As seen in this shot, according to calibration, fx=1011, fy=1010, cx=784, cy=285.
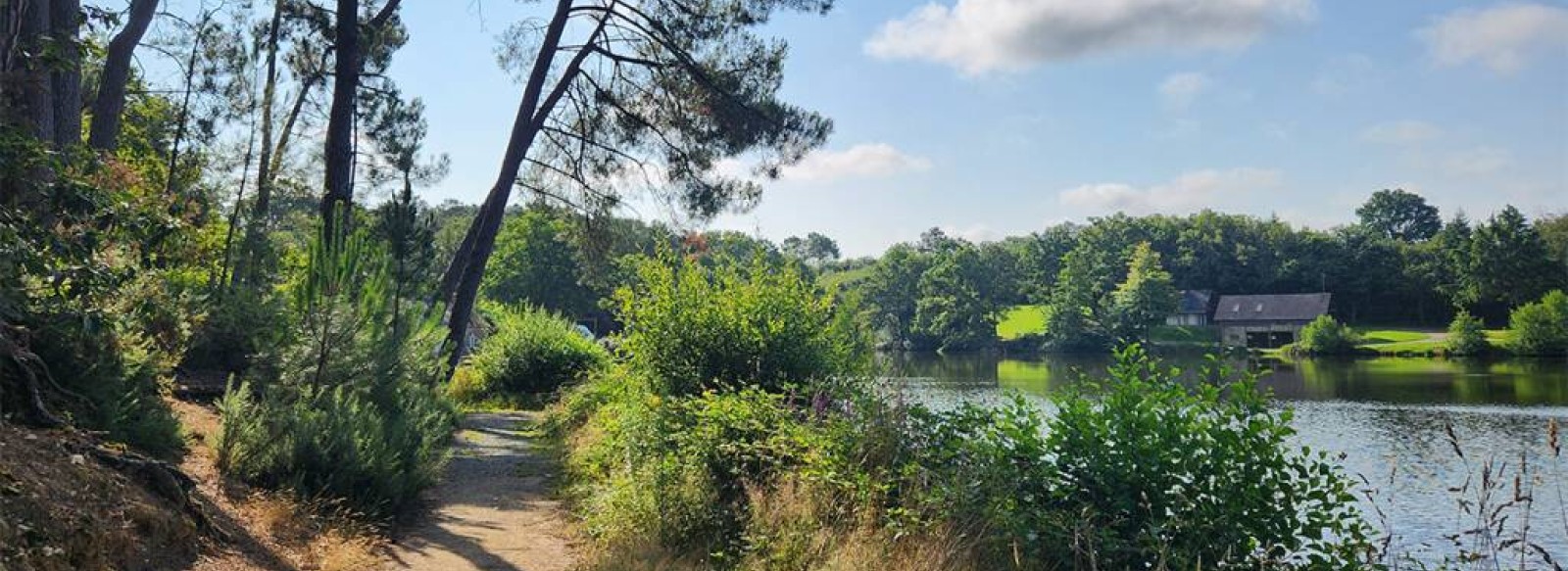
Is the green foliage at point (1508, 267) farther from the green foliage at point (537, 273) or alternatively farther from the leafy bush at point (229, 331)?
the leafy bush at point (229, 331)

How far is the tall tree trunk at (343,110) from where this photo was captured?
1280cm

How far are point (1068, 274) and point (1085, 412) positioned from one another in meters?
75.3

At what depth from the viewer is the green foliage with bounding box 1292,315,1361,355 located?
2394 inches

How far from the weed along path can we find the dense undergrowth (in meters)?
0.37

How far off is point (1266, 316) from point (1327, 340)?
19468mm

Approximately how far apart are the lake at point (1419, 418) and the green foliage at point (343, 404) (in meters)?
4.10

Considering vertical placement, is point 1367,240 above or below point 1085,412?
above

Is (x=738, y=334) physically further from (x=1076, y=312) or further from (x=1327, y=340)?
(x=1076, y=312)

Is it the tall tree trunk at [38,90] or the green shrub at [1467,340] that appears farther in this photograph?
the green shrub at [1467,340]

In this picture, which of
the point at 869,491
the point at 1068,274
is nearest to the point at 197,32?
the point at 869,491

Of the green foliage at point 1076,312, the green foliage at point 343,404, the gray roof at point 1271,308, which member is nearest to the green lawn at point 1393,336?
the gray roof at point 1271,308

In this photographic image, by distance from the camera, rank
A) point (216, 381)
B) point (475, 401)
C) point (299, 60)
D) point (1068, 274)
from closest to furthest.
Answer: point (216, 381)
point (299, 60)
point (475, 401)
point (1068, 274)

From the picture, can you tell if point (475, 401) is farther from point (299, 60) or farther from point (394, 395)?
point (394, 395)

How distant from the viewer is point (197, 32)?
17297mm
